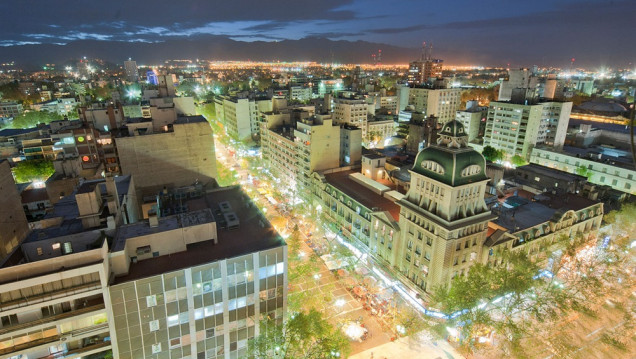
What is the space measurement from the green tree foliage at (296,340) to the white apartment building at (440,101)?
413 feet

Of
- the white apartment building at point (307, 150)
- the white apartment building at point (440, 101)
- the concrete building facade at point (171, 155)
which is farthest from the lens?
the white apartment building at point (440, 101)

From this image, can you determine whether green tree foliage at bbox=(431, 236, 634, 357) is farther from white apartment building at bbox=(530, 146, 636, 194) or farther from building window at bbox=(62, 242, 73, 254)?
building window at bbox=(62, 242, 73, 254)

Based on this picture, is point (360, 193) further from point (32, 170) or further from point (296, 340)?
point (32, 170)

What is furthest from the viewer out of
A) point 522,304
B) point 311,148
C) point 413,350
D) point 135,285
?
point 311,148

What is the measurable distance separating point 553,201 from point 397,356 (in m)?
41.0

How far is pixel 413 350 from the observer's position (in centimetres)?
4188

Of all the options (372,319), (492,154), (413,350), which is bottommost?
(413,350)

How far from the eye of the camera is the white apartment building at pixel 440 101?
146 metres

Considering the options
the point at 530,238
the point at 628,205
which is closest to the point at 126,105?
the point at 530,238

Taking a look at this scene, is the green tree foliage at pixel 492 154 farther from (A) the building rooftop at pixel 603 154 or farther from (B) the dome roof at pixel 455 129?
(B) the dome roof at pixel 455 129

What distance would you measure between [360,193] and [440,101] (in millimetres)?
104099

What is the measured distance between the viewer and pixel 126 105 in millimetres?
105062

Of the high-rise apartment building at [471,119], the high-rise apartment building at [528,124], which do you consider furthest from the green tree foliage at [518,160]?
Answer: the high-rise apartment building at [471,119]

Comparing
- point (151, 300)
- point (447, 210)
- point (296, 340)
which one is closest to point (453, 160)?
point (447, 210)
